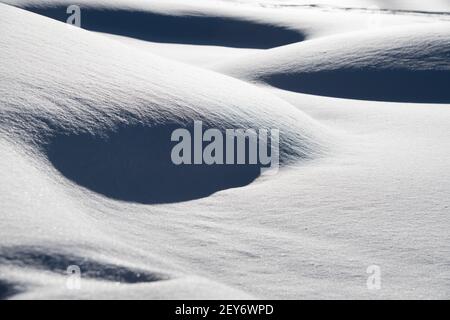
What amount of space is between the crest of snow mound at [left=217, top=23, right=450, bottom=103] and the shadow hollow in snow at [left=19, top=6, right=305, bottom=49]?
169cm

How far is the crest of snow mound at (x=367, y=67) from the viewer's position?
5141mm

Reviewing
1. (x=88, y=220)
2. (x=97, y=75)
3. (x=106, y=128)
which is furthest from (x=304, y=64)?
(x=88, y=220)

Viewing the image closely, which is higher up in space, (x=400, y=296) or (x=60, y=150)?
(x=60, y=150)

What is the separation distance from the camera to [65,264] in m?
1.96

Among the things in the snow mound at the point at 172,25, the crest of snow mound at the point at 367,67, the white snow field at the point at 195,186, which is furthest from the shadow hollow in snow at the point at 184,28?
the white snow field at the point at 195,186

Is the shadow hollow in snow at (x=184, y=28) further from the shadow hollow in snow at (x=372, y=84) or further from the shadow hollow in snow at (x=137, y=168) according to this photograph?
the shadow hollow in snow at (x=137, y=168)

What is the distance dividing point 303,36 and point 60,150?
17.1 feet

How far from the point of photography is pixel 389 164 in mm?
3328

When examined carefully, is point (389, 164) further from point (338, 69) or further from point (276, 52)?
point (276, 52)

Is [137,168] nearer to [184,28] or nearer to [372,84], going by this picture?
[372,84]

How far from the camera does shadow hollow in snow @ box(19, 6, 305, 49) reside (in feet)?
24.9

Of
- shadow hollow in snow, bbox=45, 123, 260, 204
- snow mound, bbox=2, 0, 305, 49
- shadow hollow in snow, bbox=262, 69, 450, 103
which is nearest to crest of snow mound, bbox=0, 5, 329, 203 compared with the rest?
shadow hollow in snow, bbox=45, 123, 260, 204

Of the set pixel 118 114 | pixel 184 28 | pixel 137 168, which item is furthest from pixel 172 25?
pixel 137 168

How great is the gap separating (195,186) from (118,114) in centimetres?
49
